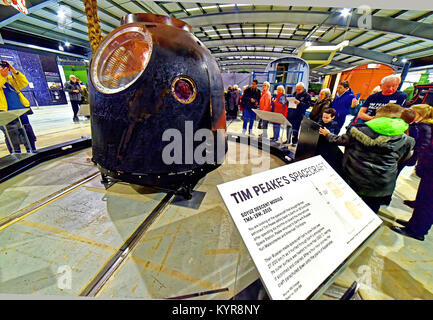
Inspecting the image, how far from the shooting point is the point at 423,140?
230 centimetres

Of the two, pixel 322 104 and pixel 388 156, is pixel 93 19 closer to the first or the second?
pixel 388 156

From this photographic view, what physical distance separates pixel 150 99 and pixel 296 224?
1.63 meters

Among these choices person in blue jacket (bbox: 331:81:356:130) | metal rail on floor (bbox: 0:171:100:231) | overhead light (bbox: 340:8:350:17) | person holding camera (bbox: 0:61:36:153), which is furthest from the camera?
overhead light (bbox: 340:8:350:17)

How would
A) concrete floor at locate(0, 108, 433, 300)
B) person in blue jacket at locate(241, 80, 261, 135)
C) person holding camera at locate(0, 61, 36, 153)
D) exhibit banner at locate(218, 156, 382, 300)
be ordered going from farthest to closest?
person in blue jacket at locate(241, 80, 261, 135)
person holding camera at locate(0, 61, 36, 153)
concrete floor at locate(0, 108, 433, 300)
exhibit banner at locate(218, 156, 382, 300)

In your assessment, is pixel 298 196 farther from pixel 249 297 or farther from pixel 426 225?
pixel 426 225

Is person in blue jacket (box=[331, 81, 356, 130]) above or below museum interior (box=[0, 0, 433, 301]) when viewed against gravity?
above

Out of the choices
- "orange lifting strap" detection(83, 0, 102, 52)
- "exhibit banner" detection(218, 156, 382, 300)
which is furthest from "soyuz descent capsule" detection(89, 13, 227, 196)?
"exhibit banner" detection(218, 156, 382, 300)

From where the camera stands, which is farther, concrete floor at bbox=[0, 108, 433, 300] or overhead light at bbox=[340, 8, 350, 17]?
overhead light at bbox=[340, 8, 350, 17]

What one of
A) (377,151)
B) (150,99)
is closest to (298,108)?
(377,151)

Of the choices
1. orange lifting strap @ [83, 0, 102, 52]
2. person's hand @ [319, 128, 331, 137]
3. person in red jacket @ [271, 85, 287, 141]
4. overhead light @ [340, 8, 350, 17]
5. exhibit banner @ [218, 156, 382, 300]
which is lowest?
exhibit banner @ [218, 156, 382, 300]

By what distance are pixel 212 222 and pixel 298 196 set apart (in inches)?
46.9

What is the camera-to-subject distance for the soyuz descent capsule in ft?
5.51

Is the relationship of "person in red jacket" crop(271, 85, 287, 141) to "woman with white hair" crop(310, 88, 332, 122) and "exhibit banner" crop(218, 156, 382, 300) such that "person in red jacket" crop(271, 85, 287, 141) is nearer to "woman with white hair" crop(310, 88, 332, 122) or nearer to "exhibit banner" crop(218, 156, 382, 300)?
"woman with white hair" crop(310, 88, 332, 122)

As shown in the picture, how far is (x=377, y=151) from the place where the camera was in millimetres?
1762
